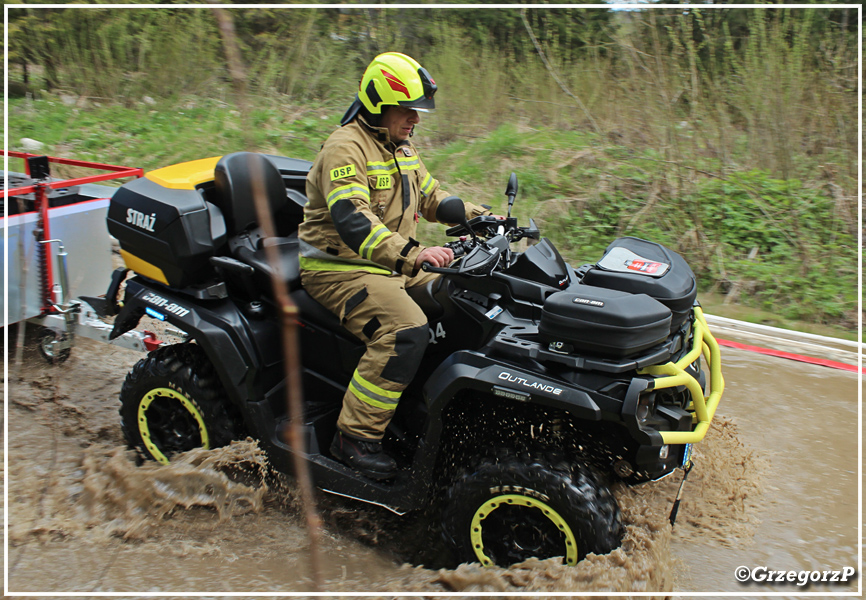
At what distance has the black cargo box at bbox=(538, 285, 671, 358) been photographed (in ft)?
7.72

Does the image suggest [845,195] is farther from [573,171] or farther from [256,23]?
[256,23]

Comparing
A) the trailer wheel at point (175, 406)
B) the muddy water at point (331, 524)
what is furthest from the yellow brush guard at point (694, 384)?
the trailer wheel at point (175, 406)

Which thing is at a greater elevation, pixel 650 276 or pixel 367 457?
pixel 650 276

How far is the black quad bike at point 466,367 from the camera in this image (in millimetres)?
2424

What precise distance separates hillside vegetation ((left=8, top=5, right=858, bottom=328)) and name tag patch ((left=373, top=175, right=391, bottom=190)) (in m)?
1.97

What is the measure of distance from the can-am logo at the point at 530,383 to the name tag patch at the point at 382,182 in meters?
1.01

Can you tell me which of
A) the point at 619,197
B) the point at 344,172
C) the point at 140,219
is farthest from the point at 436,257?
the point at 619,197

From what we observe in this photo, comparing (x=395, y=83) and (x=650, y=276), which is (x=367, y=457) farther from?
(x=395, y=83)

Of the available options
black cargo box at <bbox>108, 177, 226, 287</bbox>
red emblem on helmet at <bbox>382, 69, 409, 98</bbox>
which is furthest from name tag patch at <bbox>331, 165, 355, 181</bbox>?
black cargo box at <bbox>108, 177, 226, 287</bbox>

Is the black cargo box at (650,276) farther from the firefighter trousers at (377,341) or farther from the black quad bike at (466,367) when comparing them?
the firefighter trousers at (377,341)

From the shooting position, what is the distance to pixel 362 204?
278 centimetres

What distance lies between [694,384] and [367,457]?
1.33 meters

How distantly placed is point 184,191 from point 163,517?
1.48 meters

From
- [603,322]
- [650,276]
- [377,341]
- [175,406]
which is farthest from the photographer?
[175,406]
